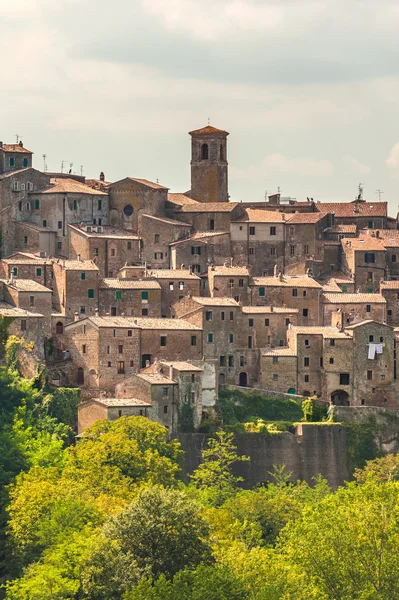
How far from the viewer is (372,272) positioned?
118125 millimetres

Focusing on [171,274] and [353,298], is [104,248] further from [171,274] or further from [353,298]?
[353,298]

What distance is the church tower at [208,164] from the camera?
127 metres

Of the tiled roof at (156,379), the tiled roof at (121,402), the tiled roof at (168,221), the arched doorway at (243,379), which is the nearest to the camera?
the tiled roof at (121,402)

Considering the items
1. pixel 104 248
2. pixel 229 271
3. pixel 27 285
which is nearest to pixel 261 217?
pixel 229 271

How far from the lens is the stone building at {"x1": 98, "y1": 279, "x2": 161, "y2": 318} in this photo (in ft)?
360

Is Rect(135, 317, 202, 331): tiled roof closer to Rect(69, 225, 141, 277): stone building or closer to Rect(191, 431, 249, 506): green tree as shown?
Rect(191, 431, 249, 506): green tree

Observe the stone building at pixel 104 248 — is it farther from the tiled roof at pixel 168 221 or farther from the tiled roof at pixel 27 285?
the tiled roof at pixel 27 285

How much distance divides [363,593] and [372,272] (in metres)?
47.5

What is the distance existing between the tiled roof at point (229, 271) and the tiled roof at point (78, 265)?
6.89m

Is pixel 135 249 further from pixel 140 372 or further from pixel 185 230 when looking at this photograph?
pixel 140 372

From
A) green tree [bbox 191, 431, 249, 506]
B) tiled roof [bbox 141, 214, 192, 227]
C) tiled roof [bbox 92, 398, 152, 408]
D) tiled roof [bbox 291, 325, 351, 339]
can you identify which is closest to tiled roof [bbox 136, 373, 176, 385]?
tiled roof [bbox 92, 398, 152, 408]

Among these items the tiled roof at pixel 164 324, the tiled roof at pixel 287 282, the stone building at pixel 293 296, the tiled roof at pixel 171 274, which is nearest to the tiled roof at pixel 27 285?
the tiled roof at pixel 164 324

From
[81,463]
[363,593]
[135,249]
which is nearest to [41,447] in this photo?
[81,463]

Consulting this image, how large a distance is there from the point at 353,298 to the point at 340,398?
7.13 metres
